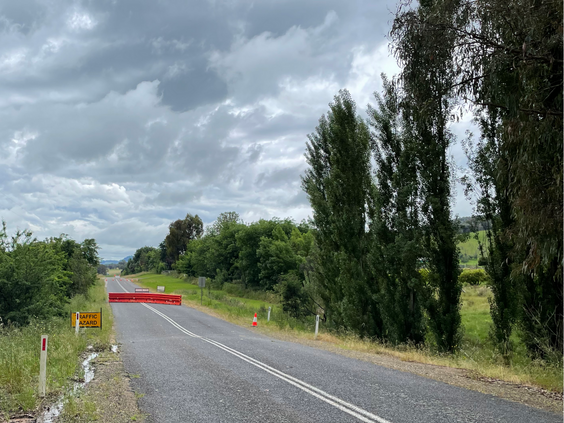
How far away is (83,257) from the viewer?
4400 centimetres

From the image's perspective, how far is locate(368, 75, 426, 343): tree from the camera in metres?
16.5

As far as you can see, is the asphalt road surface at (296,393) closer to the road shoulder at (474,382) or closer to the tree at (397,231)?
the road shoulder at (474,382)

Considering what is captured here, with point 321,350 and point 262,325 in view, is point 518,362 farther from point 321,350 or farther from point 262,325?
point 262,325

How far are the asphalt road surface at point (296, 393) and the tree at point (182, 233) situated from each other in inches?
4762

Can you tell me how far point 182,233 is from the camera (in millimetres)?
131125

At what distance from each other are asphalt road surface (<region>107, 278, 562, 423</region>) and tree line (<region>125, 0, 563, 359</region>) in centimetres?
254

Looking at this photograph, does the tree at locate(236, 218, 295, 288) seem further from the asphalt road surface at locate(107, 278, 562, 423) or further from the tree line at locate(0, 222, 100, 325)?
the asphalt road surface at locate(107, 278, 562, 423)

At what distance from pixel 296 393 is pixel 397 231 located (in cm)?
1072

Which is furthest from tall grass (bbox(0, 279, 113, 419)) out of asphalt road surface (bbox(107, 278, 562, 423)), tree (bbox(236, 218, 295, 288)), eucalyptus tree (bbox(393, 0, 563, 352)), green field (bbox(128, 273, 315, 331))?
tree (bbox(236, 218, 295, 288))

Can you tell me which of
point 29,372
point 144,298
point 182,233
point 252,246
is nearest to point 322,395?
point 29,372

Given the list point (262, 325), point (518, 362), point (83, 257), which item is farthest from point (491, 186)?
point (83, 257)

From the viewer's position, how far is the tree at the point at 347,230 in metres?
20.1

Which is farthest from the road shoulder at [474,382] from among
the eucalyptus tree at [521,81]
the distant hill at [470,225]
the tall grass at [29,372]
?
the tall grass at [29,372]

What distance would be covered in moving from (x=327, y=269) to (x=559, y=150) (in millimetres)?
16999
